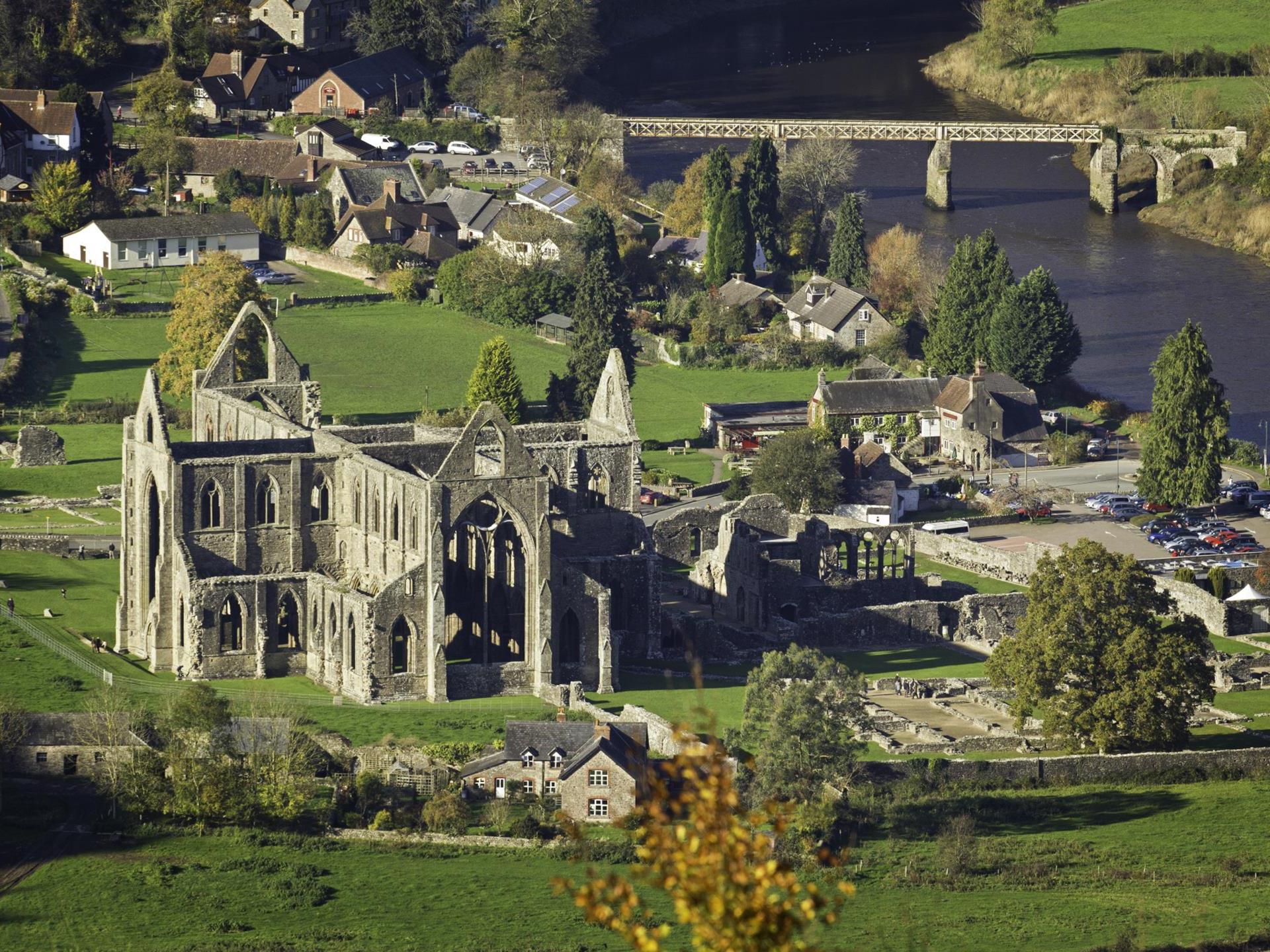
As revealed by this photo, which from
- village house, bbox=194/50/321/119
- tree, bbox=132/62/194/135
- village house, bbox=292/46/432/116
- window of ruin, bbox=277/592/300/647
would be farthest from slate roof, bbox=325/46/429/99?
window of ruin, bbox=277/592/300/647

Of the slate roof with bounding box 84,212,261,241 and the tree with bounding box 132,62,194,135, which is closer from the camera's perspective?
the slate roof with bounding box 84,212,261,241

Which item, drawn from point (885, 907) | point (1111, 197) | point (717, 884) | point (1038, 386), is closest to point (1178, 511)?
point (1038, 386)

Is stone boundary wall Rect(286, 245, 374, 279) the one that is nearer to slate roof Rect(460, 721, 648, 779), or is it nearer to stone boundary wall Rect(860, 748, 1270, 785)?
slate roof Rect(460, 721, 648, 779)

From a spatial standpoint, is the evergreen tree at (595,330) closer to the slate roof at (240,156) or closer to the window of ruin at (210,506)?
the window of ruin at (210,506)

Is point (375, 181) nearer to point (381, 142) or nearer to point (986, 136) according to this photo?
point (381, 142)

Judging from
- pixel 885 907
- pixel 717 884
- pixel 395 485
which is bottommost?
pixel 885 907

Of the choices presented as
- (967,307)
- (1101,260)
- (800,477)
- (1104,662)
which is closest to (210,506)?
(800,477)

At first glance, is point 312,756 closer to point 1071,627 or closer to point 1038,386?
point 1071,627

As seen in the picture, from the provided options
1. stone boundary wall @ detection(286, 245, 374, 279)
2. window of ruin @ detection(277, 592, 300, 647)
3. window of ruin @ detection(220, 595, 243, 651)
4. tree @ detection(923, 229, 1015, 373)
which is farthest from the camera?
stone boundary wall @ detection(286, 245, 374, 279)
